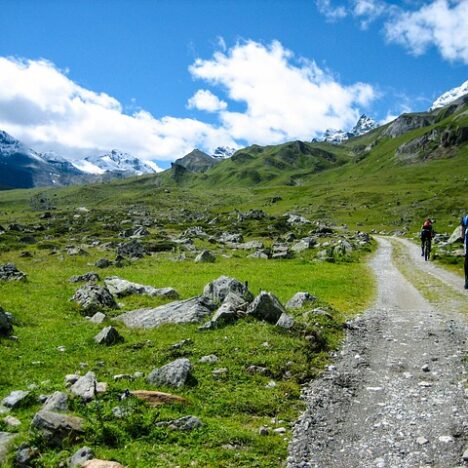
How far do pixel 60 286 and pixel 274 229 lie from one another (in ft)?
212

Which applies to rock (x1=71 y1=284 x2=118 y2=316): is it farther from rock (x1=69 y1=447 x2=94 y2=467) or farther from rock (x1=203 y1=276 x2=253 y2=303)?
rock (x1=69 y1=447 x2=94 y2=467)

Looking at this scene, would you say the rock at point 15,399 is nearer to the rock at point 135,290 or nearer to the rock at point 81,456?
the rock at point 81,456

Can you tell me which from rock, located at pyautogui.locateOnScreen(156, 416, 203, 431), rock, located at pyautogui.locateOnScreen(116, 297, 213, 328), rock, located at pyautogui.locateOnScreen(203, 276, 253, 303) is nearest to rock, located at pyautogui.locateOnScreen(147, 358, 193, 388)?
rock, located at pyautogui.locateOnScreen(156, 416, 203, 431)

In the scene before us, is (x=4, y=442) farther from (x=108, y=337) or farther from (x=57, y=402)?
(x=108, y=337)

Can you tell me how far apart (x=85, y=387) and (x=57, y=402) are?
46.6 inches

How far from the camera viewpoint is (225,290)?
964 inches

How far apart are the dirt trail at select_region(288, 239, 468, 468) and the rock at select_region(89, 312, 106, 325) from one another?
1117 centimetres

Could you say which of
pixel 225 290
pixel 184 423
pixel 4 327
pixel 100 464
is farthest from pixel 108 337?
pixel 100 464

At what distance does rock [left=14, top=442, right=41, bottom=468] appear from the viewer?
973 cm

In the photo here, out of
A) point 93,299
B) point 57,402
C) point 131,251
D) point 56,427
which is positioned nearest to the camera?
point 56,427

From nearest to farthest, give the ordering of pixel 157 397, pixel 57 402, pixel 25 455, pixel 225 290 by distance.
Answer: pixel 25 455, pixel 57 402, pixel 157 397, pixel 225 290

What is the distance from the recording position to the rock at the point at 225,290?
79.7 feet

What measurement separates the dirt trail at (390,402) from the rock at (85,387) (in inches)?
212

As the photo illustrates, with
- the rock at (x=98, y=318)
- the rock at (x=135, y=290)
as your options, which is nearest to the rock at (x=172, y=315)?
the rock at (x=98, y=318)
